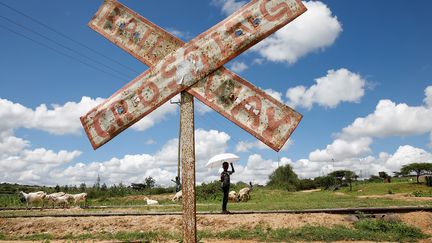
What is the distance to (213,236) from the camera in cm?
911

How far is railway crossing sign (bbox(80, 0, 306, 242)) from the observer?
2969 mm

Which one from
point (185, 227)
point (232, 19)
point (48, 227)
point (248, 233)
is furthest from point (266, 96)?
point (48, 227)

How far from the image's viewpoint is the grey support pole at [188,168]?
3.00m

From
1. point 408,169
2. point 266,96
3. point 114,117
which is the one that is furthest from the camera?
point 408,169

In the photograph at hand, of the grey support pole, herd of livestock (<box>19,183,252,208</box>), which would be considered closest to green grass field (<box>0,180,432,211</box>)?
herd of livestock (<box>19,183,252,208</box>)

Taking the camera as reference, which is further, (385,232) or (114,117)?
(385,232)

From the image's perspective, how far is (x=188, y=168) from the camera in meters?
3.04

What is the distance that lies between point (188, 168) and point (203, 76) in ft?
2.58

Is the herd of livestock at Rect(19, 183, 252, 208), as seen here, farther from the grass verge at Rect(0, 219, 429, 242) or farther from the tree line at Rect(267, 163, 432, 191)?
the tree line at Rect(267, 163, 432, 191)

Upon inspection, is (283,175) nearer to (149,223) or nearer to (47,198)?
(47,198)

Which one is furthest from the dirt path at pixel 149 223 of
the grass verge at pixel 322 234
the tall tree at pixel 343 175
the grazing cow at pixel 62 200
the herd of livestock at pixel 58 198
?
the tall tree at pixel 343 175

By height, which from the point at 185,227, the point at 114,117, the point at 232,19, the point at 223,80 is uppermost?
the point at 232,19

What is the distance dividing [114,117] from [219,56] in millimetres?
1071

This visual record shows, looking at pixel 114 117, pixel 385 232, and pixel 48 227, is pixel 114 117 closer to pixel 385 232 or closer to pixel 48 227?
pixel 385 232
